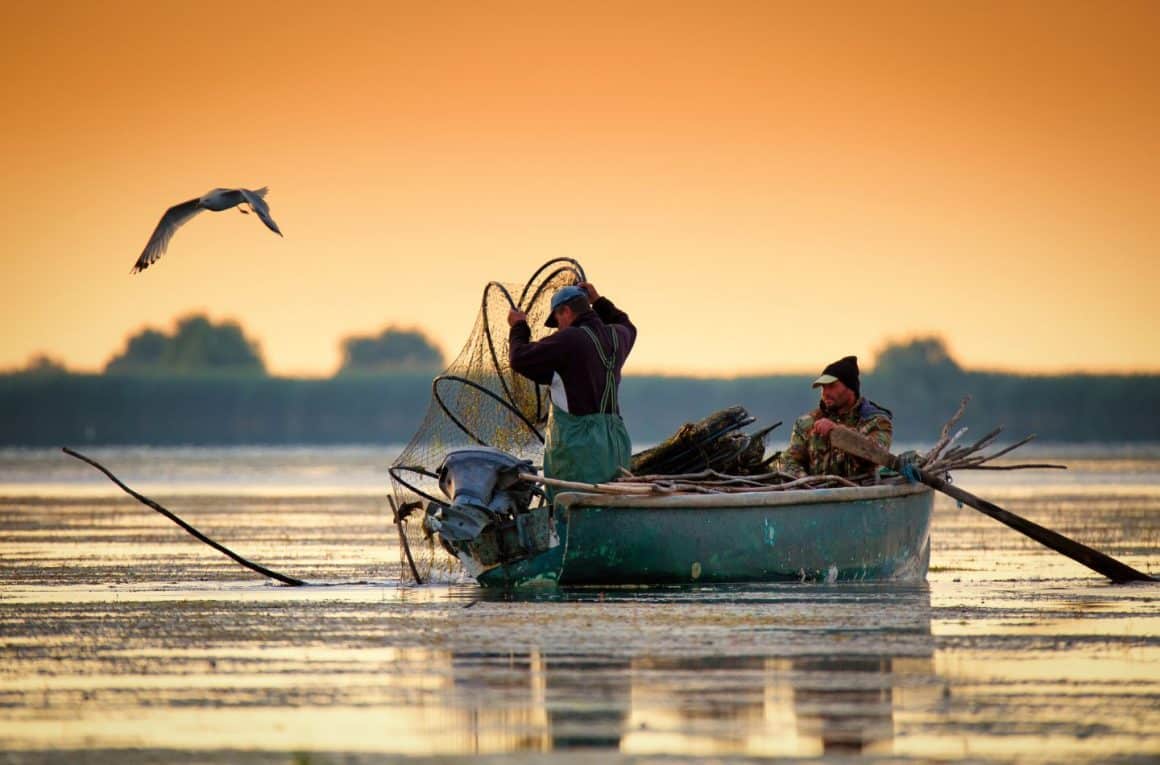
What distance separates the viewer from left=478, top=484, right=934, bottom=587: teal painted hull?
1411 cm

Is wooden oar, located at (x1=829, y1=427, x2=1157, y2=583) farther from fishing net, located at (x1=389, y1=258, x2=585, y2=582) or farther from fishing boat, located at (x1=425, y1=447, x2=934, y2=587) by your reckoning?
fishing net, located at (x1=389, y1=258, x2=585, y2=582)

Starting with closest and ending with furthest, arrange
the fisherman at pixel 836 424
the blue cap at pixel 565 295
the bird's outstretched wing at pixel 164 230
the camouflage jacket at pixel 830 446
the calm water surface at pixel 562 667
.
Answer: the calm water surface at pixel 562 667
the blue cap at pixel 565 295
the fisherman at pixel 836 424
the camouflage jacket at pixel 830 446
the bird's outstretched wing at pixel 164 230

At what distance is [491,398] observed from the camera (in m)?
15.9

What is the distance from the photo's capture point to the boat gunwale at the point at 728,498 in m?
13.9

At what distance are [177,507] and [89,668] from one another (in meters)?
19.2

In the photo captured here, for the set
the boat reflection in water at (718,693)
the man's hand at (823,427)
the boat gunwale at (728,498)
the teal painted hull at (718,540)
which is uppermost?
the man's hand at (823,427)

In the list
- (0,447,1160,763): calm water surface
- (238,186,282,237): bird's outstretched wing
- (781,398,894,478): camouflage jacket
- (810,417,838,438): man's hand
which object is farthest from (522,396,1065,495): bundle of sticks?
(238,186,282,237): bird's outstretched wing

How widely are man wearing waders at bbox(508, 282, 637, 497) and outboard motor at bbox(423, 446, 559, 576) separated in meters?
0.33

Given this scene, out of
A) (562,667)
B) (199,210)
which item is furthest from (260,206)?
(562,667)

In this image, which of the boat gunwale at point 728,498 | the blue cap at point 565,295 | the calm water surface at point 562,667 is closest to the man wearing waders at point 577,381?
the blue cap at point 565,295

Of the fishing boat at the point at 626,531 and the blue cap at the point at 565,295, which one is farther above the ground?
the blue cap at the point at 565,295

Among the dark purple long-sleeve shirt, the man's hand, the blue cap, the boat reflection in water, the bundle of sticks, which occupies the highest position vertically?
the blue cap

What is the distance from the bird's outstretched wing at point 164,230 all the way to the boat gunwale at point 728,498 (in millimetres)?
4763

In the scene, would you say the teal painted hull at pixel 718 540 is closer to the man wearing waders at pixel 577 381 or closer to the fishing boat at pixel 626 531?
the fishing boat at pixel 626 531
